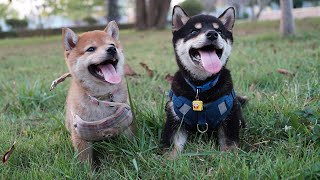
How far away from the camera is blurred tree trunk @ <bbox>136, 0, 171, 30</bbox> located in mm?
19594

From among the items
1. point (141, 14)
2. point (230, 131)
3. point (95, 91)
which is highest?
point (95, 91)

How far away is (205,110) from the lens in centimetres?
270

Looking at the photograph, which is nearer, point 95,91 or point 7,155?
point 7,155

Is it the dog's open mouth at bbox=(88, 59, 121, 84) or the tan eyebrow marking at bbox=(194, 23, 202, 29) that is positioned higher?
the tan eyebrow marking at bbox=(194, 23, 202, 29)

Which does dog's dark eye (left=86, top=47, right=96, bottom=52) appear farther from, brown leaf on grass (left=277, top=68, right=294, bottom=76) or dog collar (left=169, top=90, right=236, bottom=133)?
brown leaf on grass (left=277, top=68, right=294, bottom=76)

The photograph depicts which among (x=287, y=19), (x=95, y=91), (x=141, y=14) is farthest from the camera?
(x=141, y=14)

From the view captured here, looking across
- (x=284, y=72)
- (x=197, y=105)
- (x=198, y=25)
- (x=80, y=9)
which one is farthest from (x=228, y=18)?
(x=80, y=9)

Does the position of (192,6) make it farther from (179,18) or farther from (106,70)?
(106,70)

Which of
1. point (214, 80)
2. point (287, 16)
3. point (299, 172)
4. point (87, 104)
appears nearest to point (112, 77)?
point (87, 104)

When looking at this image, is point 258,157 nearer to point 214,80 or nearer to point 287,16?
point 214,80

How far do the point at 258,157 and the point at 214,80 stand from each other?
2.21ft

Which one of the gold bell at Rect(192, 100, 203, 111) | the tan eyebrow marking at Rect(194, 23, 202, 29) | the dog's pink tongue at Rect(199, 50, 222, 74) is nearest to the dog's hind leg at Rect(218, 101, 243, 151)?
the gold bell at Rect(192, 100, 203, 111)

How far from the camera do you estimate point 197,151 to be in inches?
101

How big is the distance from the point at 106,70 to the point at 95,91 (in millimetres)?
181
